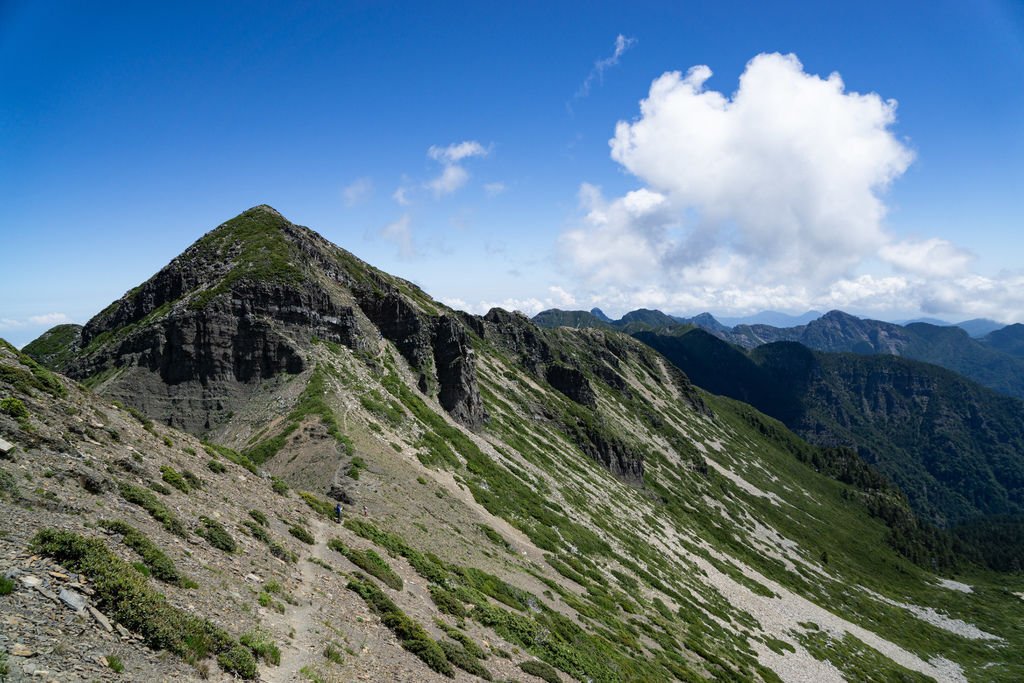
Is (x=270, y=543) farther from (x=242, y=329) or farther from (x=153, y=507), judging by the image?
(x=242, y=329)

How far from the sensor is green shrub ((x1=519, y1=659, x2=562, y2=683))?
20.9 meters

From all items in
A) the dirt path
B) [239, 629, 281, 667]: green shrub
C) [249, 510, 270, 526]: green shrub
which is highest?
[249, 510, 270, 526]: green shrub

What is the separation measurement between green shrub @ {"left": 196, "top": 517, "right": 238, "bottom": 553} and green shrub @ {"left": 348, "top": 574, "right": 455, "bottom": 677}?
5376 mm

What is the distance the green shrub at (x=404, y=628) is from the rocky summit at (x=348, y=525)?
98mm

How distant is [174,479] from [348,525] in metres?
10.4

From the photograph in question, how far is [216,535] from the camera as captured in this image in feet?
62.4

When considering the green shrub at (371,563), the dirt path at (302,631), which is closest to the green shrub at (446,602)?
the green shrub at (371,563)

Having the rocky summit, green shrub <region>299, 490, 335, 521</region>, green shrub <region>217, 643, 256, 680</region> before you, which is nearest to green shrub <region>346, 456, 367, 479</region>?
the rocky summit

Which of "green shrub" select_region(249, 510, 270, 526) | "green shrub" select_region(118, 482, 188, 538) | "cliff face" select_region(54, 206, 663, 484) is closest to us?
"green shrub" select_region(118, 482, 188, 538)

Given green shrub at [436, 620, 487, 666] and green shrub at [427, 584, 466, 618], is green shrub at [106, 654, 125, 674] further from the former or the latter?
green shrub at [427, 584, 466, 618]

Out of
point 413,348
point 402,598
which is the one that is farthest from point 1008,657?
point 402,598

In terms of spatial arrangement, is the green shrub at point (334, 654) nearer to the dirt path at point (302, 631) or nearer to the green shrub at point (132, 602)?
the dirt path at point (302, 631)

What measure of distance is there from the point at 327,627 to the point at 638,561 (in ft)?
159

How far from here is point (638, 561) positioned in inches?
2259
